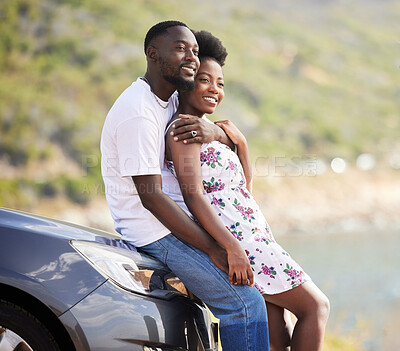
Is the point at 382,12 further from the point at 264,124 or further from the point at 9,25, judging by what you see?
the point at 9,25

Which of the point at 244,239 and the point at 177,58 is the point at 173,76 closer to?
the point at 177,58

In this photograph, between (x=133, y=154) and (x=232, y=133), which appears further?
(x=232, y=133)

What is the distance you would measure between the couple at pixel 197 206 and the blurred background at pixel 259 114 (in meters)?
20.6

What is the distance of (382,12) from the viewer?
7800 centimetres

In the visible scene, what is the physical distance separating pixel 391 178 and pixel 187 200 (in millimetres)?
46945

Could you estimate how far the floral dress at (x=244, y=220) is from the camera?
2.94 meters

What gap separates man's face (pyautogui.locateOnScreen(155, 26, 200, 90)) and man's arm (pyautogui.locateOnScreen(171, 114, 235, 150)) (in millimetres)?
172

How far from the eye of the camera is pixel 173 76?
3051 mm

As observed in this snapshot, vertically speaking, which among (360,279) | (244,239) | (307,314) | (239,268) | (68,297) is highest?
(244,239)

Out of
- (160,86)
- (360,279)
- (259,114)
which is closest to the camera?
(160,86)

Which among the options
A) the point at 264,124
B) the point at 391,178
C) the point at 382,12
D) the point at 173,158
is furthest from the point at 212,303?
the point at 382,12

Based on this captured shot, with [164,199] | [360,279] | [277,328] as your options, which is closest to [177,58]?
[164,199]

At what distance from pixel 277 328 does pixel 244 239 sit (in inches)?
20.8

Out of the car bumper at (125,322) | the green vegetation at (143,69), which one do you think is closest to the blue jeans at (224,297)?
the car bumper at (125,322)
